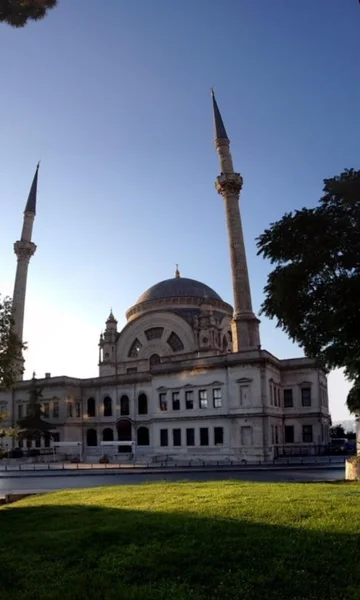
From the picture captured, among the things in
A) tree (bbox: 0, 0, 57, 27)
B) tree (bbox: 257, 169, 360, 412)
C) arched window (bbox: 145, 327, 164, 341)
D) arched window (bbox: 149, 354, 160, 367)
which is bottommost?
tree (bbox: 257, 169, 360, 412)

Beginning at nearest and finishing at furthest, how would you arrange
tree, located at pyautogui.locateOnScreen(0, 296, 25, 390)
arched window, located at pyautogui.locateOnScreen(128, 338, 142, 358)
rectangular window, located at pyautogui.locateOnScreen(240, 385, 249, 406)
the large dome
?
tree, located at pyautogui.locateOnScreen(0, 296, 25, 390) → rectangular window, located at pyautogui.locateOnScreen(240, 385, 249, 406) → arched window, located at pyautogui.locateOnScreen(128, 338, 142, 358) → the large dome

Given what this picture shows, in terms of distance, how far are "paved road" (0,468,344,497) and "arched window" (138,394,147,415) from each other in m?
23.5

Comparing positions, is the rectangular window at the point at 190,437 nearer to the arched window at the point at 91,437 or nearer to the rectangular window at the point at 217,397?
the rectangular window at the point at 217,397

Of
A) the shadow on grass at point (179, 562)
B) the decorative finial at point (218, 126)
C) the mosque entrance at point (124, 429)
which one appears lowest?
the shadow on grass at point (179, 562)

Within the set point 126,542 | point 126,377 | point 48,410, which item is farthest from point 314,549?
point 48,410

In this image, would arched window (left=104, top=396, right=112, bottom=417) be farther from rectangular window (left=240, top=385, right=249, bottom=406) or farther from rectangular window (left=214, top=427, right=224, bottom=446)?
rectangular window (left=240, top=385, right=249, bottom=406)

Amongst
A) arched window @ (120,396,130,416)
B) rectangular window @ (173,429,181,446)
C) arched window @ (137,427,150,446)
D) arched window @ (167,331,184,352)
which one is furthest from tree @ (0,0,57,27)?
arched window @ (167,331,184,352)

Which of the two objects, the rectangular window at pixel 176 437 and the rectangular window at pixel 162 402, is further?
the rectangular window at pixel 162 402

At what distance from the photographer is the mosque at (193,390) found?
47125 millimetres

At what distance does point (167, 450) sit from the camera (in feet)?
169

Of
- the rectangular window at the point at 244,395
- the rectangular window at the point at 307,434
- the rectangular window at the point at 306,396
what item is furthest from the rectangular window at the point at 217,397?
the rectangular window at the point at 307,434

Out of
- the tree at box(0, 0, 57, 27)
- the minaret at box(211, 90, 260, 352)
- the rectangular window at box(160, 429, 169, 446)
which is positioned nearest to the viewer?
the tree at box(0, 0, 57, 27)

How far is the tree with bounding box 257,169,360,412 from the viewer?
15.6 meters

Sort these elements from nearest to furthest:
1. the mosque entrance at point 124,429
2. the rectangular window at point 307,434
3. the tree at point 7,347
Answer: the tree at point 7,347 < the rectangular window at point 307,434 < the mosque entrance at point 124,429
